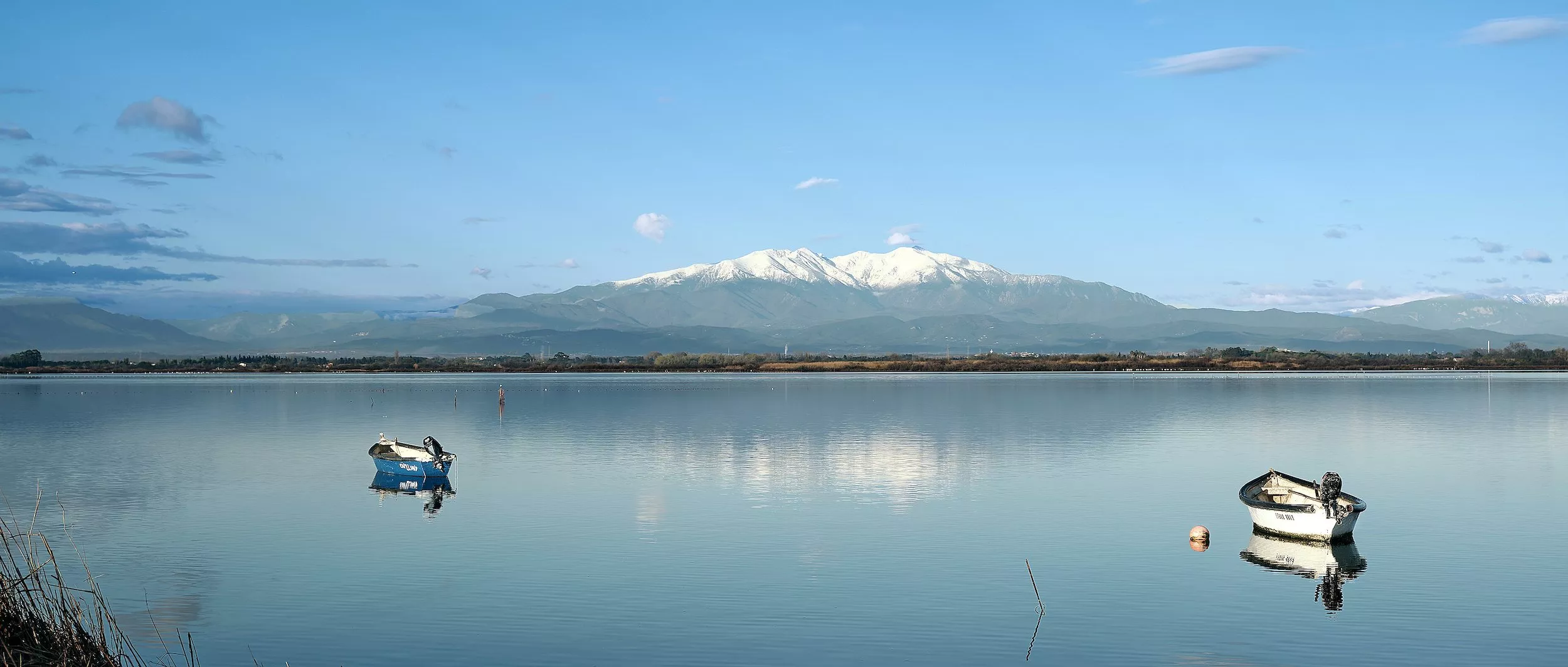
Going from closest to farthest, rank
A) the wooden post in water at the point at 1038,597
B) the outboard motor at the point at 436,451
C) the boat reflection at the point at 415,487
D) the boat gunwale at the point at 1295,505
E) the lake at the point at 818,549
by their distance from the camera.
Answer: the lake at the point at 818,549
the wooden post in water at the point at 1038,597
the boat gunwale at the point at 1295,505
the boat reflection at the point at 415,487
the outboard motor at the point at 436,451

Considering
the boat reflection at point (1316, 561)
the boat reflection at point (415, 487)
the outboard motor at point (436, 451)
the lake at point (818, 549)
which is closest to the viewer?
the lake at point (818, 549)

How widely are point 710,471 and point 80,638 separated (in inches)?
1113

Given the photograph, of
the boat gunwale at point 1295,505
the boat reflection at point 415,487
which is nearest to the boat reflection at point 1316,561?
the boat gunwale at point 1295,505

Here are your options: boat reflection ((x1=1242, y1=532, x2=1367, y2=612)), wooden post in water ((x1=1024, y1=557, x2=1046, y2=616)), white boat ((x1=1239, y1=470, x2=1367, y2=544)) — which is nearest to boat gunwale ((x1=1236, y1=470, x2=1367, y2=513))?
white boat ((x1=1239, y1=470, x2=1367, y2=544))

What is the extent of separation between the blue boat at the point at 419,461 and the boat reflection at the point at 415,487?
170mm

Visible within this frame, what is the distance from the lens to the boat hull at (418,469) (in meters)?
39.1

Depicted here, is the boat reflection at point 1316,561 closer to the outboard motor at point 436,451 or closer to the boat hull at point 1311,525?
the boat hull at point 1311,525

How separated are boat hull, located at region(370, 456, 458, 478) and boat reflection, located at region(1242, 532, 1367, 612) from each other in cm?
2380

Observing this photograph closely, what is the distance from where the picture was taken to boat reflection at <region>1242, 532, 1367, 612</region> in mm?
21375

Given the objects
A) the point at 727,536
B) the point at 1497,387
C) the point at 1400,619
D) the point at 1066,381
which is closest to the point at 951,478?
the point at 727,536

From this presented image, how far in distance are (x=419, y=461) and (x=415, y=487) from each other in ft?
5.50

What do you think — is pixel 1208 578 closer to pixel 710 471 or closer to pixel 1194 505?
pixel 1194 505

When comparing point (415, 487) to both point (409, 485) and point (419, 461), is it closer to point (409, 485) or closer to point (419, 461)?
point (409, 485)

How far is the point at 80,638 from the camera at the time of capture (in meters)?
13.0
